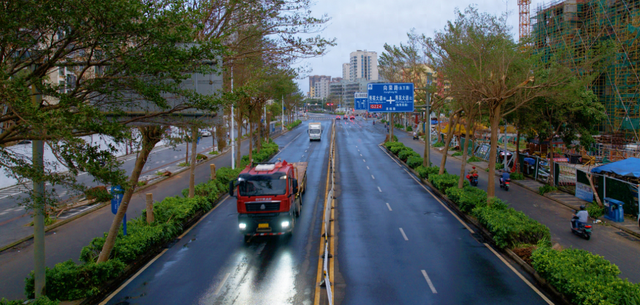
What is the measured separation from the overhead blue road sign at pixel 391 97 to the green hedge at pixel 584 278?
1982cm

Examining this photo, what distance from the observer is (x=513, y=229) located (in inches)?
559

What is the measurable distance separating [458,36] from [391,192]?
33.6 ft

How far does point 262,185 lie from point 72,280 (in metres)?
6.67

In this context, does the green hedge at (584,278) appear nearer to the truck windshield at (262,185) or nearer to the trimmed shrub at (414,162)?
Result: the truck windshield at (262,185)

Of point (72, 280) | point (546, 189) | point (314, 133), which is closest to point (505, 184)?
point (546, 189)

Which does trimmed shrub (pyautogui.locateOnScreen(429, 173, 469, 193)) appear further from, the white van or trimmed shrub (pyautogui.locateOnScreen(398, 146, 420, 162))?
the white van

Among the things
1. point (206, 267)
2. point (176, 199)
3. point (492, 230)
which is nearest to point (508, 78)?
point (492, 230)

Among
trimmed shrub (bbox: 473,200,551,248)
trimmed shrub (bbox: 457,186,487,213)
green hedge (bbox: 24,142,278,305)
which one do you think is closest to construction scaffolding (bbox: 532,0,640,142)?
trimmed shrub (bbox: 457,186,487,213)

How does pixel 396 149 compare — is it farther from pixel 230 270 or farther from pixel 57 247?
pixel 57 247

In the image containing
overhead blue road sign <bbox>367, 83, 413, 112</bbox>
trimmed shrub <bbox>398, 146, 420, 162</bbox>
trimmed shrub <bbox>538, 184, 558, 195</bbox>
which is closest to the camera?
trimmed shrub <bbox>538, 184, 558, 195</bbox>

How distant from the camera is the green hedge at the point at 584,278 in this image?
29.7 feet

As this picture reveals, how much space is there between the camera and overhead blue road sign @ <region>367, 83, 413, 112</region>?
101 ft

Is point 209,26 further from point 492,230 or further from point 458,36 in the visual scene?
point 492,230

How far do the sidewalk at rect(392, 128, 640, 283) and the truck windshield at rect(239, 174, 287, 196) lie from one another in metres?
10.00
